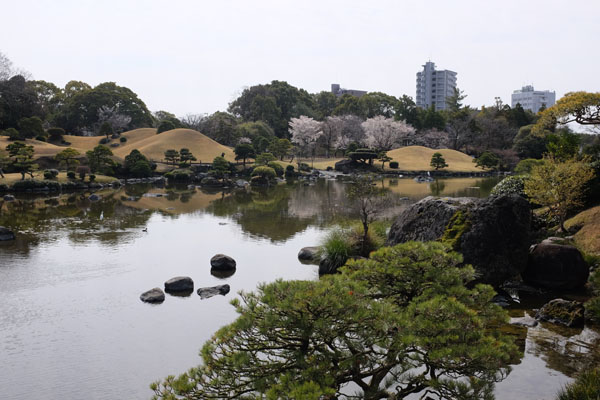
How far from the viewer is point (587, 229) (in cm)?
1497

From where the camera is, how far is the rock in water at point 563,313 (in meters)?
9.72

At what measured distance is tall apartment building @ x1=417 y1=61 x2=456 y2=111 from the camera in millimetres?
152250

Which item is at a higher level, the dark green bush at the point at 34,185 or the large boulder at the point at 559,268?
the dark green bush at the point at 34,185

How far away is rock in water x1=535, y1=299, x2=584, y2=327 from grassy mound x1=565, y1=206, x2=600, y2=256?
409cm

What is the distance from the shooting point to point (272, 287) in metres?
4.73

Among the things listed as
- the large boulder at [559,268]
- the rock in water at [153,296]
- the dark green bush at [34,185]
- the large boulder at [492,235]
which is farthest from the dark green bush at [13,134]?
the large boulder at [559,268]

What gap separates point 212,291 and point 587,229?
39.5 feet

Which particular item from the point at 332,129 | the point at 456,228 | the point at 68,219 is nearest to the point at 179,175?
the point at 68,219

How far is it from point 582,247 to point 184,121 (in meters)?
80.6

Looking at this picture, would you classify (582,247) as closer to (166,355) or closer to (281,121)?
(166,355)

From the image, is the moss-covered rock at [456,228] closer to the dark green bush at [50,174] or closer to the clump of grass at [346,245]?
the clump of grass at [346,245]

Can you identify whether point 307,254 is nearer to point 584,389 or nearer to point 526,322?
point 526,322

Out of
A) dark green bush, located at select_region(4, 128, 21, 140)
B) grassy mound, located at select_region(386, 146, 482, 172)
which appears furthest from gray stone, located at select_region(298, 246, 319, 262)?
dark green bush, located at select_region(4, 128, 21, 140)

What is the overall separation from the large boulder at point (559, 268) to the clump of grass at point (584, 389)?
19.4ft
